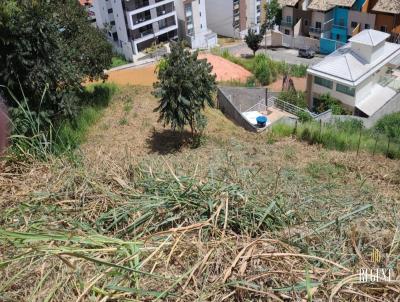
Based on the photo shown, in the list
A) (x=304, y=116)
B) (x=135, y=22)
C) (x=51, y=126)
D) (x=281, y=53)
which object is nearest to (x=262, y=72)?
(x=304, y=116)

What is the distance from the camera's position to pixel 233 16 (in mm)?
30609

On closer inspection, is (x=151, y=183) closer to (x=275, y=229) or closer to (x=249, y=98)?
(x=275, y=229)

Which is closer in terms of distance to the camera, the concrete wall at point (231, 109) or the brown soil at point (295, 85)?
the concrete wall at point (231, 109)

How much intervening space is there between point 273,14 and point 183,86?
20352 millimetres

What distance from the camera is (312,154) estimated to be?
10.2 metres

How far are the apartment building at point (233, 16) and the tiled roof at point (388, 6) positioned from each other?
9.65 meters

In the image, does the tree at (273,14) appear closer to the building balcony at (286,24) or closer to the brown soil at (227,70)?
the building balcony at (286,24)

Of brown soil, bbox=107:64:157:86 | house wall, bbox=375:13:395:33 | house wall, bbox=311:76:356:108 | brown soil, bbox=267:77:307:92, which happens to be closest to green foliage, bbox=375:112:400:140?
house wall, bbox=311:76:356:108

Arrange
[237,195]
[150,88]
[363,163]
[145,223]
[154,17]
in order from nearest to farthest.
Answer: [145,223] → [237,195] → [363,163] → [150,88] → [154,17]

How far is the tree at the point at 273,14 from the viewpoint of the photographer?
28342 millimetres

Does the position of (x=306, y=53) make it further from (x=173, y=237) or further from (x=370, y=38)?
(x=173, y=237)

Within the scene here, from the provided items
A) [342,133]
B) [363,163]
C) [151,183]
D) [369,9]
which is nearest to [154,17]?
[369,9]

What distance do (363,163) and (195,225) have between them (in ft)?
24.5

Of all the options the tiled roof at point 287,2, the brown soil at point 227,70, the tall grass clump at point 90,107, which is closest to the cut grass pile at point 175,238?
the tall grass clump at point 90,107
